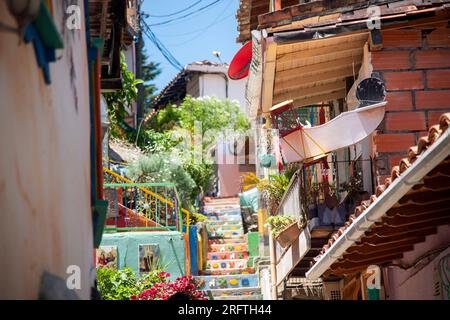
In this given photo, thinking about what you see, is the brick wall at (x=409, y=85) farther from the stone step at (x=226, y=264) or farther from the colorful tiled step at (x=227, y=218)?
the colorful tiled step at (x=227, y=218)

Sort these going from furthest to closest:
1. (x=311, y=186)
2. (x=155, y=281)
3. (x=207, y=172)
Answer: (x=207, y=172) → (x=155, y=281) → (x=311, y=186)

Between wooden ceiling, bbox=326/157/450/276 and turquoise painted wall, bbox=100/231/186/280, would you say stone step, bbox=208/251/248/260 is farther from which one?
wooden ceiling, bbox=326/157/450/276

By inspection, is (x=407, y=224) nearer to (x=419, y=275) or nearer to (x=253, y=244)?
(x=419, y=275)

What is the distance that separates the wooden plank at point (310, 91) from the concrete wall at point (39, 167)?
887 centimetres

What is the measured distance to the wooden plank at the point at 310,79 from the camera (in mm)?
15023

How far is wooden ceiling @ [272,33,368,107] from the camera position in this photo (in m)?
13.6

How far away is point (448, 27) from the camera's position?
13.2 metres

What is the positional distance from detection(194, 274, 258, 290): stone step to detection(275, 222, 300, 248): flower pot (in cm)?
550

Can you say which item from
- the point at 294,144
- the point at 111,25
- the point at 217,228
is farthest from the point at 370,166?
the point at 217,228

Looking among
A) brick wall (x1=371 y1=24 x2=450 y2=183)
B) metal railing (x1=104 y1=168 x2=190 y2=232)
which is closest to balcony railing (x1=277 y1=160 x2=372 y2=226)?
brick wall (x1=371 y1=24 x2=450 y2=183)

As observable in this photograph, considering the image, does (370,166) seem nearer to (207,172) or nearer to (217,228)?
(217,228)

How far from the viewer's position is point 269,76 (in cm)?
1388

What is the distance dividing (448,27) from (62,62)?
859 centimetres

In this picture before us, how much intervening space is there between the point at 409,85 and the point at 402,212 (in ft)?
15.2
